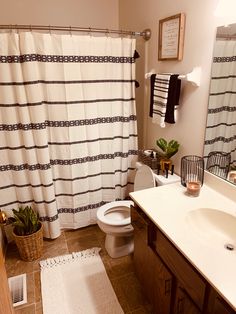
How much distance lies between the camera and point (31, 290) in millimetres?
1758

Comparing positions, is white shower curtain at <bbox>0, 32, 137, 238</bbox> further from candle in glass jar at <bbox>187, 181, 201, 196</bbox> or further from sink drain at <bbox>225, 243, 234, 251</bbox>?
sink drain at <bbox>225, 243, 234, 251</bbox>

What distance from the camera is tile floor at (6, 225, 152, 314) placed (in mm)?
1636

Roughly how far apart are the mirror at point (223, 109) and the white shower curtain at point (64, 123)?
0.85 metres

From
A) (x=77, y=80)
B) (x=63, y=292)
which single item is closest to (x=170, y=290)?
(x=63, y=292)

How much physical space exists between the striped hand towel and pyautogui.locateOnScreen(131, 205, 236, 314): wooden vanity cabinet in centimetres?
81

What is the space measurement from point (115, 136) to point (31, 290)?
4.83ft

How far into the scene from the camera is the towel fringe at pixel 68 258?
1974 mm

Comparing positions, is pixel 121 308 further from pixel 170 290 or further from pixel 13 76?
pixel 13 76

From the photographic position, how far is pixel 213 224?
131cm

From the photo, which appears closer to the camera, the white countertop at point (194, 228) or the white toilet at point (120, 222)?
the white countertop at point (194, 228)

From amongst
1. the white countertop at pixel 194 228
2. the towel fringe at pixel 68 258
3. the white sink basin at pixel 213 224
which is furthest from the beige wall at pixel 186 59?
the towel fringe at pixel 68 258

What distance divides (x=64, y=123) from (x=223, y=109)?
1.24 m

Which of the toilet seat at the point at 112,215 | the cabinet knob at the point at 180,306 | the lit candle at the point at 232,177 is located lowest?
the toilet seat at the point at 112,215

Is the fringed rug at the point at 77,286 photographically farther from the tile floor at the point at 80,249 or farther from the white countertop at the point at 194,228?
the white countertop at the point at 194,228
